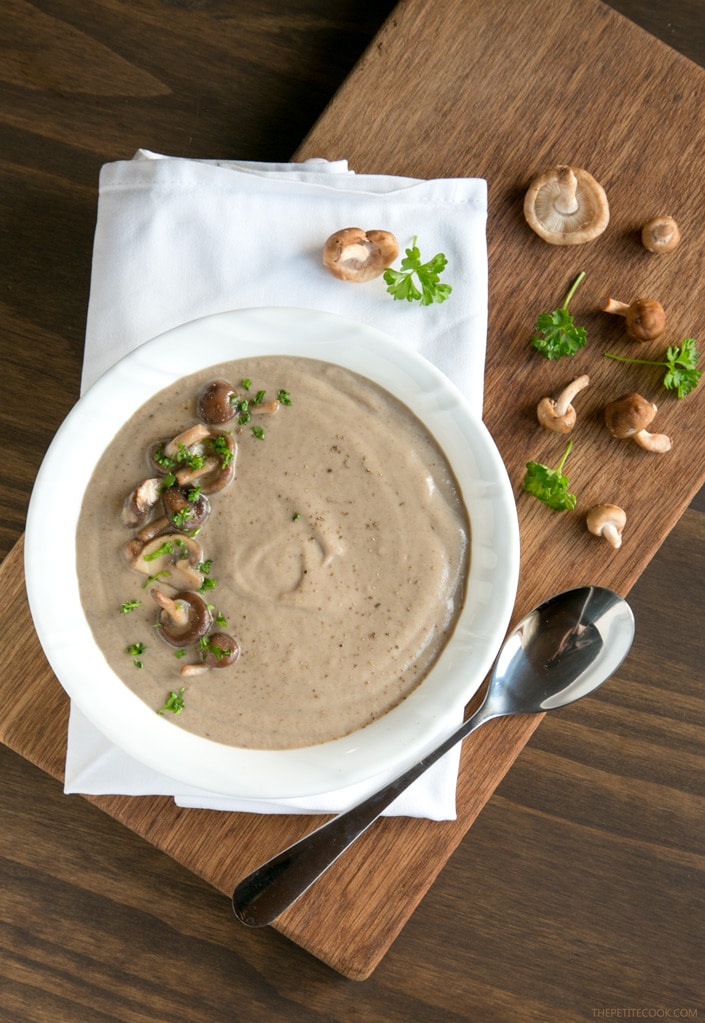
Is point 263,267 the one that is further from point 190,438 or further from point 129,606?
point 129,606

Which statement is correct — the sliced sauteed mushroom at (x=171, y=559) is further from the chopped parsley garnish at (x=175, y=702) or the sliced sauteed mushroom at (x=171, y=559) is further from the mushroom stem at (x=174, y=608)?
the chopped parsley garnish at (x=175, y=702)

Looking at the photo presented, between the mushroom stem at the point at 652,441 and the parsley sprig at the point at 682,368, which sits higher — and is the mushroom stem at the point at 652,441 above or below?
below

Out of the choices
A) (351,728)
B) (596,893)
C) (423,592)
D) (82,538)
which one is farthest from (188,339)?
(596,893)

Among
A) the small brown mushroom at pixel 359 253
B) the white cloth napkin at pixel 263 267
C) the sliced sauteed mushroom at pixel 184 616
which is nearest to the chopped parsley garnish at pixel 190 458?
the sliced sauteed mushroom at pixel 184 616

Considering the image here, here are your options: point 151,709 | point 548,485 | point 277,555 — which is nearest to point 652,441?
point 548,485

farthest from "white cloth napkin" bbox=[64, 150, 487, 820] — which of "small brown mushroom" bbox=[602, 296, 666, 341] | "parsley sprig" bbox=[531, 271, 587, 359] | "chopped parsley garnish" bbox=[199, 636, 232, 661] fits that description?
"chopped parsley garnish" bbox=[199, 636, 232, 661]

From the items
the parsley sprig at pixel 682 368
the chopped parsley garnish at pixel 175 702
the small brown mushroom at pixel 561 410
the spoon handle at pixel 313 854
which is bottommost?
the spoon handle at pixel 313 854
